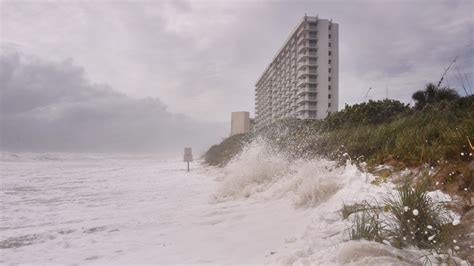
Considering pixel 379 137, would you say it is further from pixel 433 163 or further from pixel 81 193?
pixel 81 193

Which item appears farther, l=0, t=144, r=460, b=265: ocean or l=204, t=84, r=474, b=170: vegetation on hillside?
l=204, t=84, r=474, b=170: vegetation on hillside

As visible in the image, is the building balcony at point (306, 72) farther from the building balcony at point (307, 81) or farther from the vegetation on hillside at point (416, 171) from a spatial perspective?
the vegetation on hillside at point (416, 171)

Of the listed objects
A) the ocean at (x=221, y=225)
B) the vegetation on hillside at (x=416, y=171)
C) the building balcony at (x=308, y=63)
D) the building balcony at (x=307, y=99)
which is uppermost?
the building balcony at (x=308, y=63)

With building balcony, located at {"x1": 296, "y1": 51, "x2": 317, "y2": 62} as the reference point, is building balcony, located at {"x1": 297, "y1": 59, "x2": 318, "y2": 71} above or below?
below

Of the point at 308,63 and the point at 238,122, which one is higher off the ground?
the point at 308,63

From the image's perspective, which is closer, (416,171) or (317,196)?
(416,171)

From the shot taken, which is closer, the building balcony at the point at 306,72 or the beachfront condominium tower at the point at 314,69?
the beachfront condominium tower at the point at 314,69

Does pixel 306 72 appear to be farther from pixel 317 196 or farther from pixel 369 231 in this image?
pixel 369 231

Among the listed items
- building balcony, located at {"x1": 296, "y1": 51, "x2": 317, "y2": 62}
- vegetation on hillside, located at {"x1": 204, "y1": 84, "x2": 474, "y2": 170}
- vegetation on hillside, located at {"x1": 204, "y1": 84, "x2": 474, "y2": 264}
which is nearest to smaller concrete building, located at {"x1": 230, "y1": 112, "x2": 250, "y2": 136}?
building balcony, located at {"x1": 296, "y1": 51, "x2": 317, "y2": 62}

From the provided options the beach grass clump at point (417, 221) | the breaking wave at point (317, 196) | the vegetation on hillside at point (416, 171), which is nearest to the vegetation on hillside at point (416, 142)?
the vegetation on hillside at point (416, 171)

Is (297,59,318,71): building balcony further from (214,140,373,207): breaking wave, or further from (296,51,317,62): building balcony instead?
(214,140,373,207): breaking wave

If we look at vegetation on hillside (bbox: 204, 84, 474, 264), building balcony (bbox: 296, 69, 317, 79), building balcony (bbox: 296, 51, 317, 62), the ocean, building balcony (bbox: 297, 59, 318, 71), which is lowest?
the ocean

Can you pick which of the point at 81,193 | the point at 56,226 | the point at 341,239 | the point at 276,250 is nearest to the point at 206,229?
the point at 276,250

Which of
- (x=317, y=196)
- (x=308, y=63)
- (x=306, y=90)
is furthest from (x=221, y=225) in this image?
(x=308, y=63)
